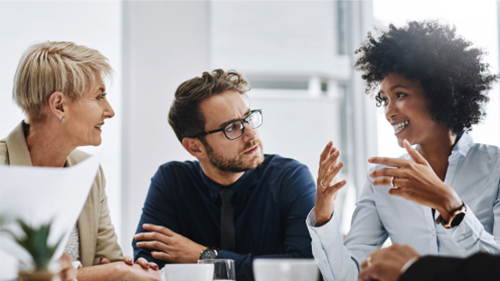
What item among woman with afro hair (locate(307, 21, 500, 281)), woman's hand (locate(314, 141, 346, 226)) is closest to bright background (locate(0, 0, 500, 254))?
woman with afro hair (locate(307, 21, 500, 281))

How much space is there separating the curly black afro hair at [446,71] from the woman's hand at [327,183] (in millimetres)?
522

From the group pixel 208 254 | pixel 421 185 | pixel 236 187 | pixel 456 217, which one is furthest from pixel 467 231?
pixel 236 187

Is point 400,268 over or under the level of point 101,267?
over

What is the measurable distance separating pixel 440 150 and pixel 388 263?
1073 mm

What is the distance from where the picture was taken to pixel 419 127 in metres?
1.70

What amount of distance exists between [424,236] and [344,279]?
0.35m

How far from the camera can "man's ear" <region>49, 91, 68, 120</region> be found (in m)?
1.83

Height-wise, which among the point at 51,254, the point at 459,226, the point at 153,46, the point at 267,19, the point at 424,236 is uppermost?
the point at 267,19

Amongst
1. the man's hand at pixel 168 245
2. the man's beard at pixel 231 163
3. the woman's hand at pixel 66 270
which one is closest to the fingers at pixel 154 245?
the man's hand at pixel 168 245

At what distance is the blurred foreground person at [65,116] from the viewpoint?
181 cm

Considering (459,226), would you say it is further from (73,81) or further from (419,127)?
(73,81)

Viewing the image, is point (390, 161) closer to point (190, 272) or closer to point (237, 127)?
point (190, 272)

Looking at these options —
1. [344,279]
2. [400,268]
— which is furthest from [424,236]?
[400,268]

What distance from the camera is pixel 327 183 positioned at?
1.47 meters
